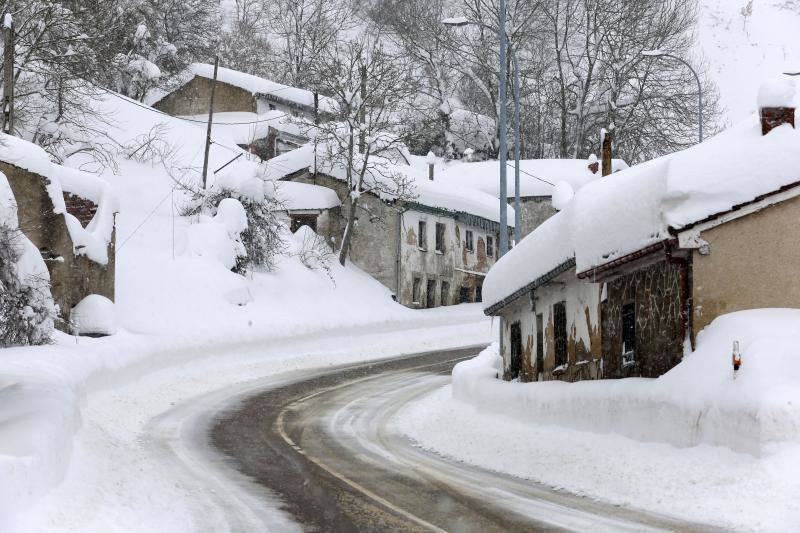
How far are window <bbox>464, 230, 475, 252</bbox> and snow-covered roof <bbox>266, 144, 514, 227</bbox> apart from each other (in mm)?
1086

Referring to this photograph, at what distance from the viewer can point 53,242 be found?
28203 mm

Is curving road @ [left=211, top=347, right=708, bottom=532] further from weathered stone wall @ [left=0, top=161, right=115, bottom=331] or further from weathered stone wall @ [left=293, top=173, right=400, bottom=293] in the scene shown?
weathered stone wall @ [left=293, top=173, right=400, bottom=293]

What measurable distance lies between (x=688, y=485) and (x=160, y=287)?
26.7 m

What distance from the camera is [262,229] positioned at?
42531 mm

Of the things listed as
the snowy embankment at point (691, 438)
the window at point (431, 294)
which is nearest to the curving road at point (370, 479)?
the snowy embankment at point (691, 438)

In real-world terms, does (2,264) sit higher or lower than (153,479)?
higher

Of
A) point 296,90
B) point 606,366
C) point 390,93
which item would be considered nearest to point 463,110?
point 296,90

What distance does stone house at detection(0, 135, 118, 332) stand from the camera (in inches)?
1070

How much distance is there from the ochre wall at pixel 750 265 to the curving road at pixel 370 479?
3.63 metres

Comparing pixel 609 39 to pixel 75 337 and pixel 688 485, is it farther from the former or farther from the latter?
pixel 688 485

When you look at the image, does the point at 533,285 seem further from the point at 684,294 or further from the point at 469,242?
the point at 469,242

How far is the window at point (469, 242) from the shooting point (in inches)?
2153

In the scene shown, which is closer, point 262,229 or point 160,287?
point 160,287

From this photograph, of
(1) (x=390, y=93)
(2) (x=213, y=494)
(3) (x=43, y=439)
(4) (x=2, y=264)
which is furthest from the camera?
(1) (x=390, y=93)
